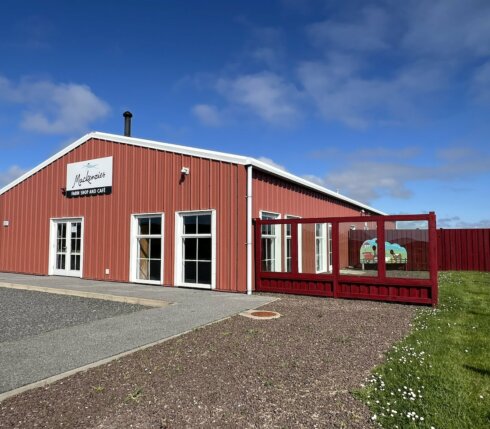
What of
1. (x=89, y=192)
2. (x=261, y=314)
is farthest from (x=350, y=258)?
(x=89, y=192)

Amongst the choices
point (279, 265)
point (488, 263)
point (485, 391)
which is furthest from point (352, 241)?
point (488, 263)

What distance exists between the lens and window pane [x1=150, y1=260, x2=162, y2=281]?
13.1 m

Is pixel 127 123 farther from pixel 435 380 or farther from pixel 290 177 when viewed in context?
pixel 435 380

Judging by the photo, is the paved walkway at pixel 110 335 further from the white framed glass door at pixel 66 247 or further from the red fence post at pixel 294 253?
Result: the white framed glass door at pixel 66 247

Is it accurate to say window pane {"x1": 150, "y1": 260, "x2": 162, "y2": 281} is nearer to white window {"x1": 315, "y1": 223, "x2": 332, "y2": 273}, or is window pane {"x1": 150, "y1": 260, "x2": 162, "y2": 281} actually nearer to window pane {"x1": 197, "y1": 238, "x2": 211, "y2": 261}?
window pane {"x1": 197, "y1": 238, "x2": 211, "y2": 261}

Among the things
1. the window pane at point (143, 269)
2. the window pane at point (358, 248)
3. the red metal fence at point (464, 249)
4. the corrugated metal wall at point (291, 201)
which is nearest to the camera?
the window pane at point (358, 248)

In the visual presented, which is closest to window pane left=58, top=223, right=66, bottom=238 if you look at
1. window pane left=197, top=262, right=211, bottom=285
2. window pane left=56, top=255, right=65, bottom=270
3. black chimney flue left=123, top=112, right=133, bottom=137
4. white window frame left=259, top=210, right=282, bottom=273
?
window pane left=56, top=255, right=65, bottom=270

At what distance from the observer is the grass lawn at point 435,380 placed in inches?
140

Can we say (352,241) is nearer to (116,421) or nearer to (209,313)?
(209,313)

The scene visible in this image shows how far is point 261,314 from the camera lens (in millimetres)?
8172

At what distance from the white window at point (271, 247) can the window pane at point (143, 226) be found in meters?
4.16

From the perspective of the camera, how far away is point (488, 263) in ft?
64.1

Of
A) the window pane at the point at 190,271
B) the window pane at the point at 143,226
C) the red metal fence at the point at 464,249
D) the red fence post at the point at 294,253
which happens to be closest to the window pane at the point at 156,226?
the window pane at the point at 143,226

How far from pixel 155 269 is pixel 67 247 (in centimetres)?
484
